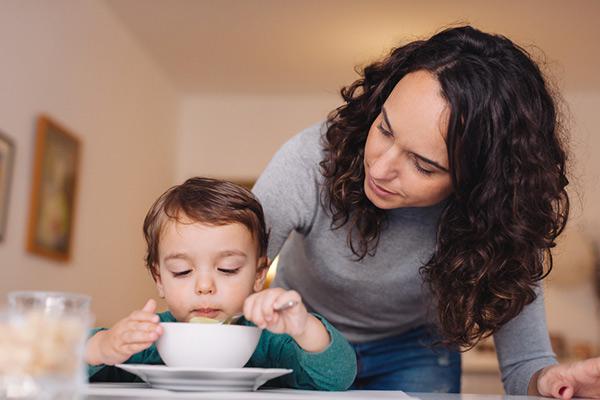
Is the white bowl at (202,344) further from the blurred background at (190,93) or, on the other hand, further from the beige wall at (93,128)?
the beige wall at (93,128)

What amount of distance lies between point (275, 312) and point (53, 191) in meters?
2.75

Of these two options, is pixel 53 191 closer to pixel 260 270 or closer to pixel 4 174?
pixel 4 174

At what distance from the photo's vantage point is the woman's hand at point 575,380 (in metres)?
1.11

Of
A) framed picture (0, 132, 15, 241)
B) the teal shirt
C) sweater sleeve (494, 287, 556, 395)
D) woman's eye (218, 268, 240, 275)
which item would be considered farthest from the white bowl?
framed picture (0, 132, 15, 241)

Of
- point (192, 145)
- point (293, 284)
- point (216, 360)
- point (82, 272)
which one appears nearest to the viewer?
point (216, 360)

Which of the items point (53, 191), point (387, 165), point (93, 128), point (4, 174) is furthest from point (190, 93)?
point (387, 165)

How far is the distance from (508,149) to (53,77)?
8.86 ft

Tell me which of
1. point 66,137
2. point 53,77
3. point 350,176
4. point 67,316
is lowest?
point 67,316

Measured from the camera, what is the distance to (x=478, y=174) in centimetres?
125

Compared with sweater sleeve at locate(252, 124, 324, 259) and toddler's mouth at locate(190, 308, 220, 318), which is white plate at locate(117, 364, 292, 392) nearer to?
toddler's mouth at locate(190, 308, 220, 318)

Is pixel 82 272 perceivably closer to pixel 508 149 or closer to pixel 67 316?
Answer: pixel 508 149

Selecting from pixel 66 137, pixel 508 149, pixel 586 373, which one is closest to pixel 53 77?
pixel 66 137

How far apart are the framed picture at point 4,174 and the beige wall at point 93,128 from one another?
0.06 meters

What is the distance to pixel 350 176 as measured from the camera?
133 centimetres
